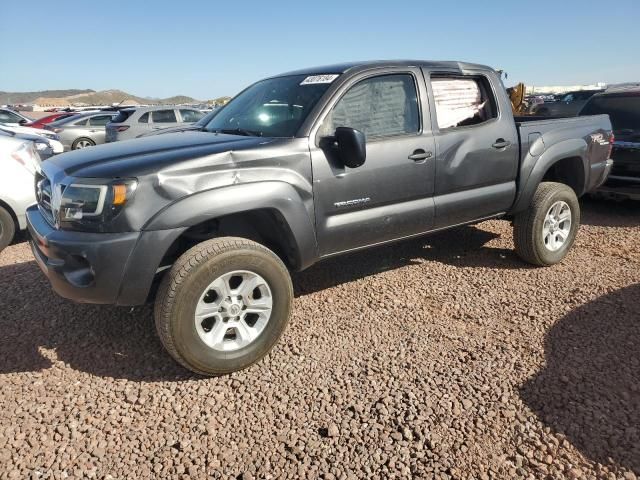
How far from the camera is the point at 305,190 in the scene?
303 cm

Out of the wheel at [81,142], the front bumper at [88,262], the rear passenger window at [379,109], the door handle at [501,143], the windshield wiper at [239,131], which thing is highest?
the rear passenger window at [379,109]

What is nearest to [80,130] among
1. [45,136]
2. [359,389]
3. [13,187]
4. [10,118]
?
[10,118]

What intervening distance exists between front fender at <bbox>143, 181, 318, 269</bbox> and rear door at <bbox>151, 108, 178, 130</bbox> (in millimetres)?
10163

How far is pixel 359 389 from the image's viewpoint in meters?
2.73

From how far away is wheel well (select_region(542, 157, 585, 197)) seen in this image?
4.73 m

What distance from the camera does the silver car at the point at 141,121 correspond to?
11.7 meters

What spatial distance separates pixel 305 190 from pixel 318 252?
0.44m

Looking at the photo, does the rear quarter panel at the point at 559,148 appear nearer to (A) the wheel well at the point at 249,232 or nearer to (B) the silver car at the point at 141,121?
(A) the wheel well at the point at 249,232

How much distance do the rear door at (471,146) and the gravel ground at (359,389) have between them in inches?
28.5

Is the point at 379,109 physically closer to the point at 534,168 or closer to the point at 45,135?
the point at 534,168

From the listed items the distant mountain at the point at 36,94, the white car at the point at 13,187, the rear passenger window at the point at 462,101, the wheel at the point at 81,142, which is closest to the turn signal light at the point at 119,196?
the rear passenger window at the point at 462,101

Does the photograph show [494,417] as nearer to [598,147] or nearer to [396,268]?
[396,268]

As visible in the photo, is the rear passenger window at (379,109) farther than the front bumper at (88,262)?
Yes

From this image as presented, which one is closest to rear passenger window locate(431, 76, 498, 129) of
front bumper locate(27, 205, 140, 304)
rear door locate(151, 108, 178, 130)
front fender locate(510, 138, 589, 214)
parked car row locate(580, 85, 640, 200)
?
front fender locate(510, 138, 589, 214)
